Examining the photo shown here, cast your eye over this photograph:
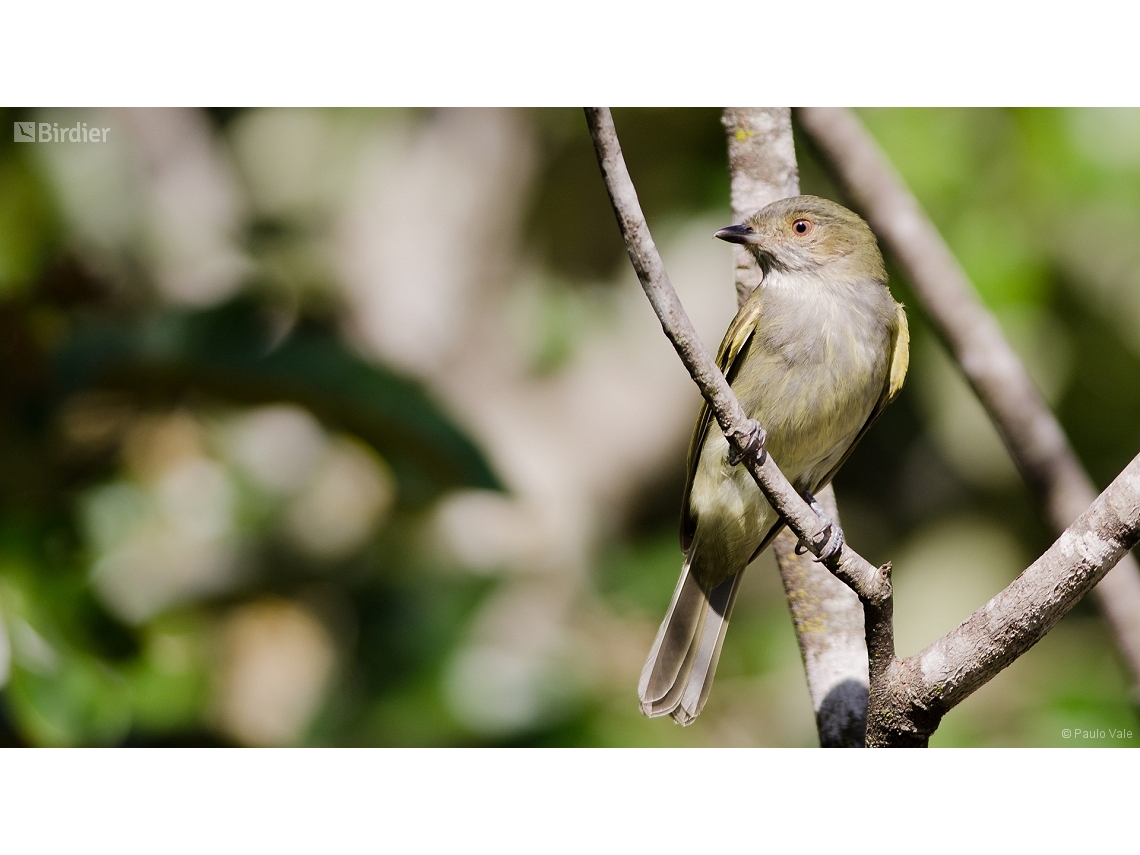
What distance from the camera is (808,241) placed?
220 cm

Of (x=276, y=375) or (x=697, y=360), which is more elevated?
(x=697, y=360)

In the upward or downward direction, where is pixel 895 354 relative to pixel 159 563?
upward

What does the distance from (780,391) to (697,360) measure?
0.64 m

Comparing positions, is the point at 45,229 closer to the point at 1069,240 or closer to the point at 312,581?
the point at 312,581

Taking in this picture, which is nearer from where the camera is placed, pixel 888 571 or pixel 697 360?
pixel 697 360

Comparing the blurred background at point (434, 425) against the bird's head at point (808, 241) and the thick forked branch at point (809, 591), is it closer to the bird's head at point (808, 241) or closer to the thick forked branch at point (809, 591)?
the thick forked branch at point (809, 591)

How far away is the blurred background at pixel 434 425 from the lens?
95.0 inches

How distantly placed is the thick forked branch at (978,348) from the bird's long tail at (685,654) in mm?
796

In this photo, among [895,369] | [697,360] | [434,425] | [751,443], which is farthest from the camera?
[434,425]

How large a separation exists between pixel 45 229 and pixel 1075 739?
8.49 ft

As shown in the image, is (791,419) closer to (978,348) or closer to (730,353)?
(730,353)

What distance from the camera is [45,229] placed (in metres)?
2.62

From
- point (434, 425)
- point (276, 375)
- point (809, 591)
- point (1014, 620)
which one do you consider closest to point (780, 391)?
point (809, 591)

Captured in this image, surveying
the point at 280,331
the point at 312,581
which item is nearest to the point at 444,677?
the point at 312,581
